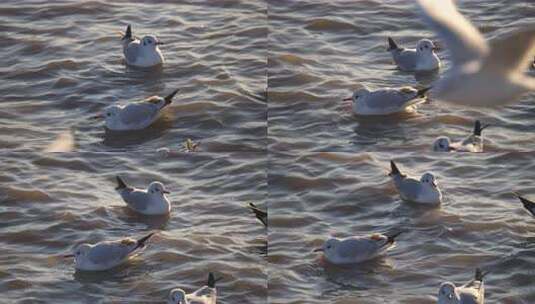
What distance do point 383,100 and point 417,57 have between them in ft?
2.28

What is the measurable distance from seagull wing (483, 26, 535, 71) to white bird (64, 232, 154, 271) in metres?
2.52

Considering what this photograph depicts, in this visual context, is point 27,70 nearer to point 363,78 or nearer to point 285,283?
point 363,78

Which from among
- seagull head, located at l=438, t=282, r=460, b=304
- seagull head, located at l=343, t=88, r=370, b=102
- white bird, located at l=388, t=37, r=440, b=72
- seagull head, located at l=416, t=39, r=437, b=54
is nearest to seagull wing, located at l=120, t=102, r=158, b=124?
seagull head, located at l=343, t=88, r=370, b=102

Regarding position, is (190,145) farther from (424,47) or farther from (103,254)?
(424,47)

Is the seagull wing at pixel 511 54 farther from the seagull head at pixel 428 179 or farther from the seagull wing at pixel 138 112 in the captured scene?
the seagull wing at pixel 138 112

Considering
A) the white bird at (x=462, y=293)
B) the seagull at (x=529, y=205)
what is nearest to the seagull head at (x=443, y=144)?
the seagull at (x=529, y=205)

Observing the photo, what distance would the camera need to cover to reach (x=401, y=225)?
859 centimetres

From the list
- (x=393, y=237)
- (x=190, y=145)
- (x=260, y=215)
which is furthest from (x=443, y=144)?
(x=190, y=145)

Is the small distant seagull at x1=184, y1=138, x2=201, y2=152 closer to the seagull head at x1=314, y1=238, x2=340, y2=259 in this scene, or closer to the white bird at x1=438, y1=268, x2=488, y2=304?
the seagull head at x1=314, y1=238, x2=340, y2=259

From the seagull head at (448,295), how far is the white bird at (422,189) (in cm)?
125

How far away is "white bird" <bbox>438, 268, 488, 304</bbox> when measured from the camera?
24.7 feet

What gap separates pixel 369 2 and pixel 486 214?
3.08m

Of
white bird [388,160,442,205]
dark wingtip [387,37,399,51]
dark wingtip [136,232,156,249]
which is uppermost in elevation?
dark wingtip [387,37,399,51]

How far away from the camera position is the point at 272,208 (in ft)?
28.5
